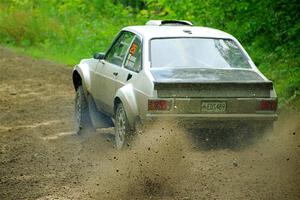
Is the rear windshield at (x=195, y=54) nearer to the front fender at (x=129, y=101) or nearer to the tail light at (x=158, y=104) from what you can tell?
the front fender at (x=129, y=101)

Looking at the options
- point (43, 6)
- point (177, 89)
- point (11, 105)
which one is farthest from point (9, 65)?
point (177, 89)

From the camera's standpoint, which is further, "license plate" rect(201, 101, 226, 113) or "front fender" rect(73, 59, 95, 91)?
"front fender" rect(73, 59, 95, 91)

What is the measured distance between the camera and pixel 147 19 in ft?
78.3

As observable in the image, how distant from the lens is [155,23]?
10.5m

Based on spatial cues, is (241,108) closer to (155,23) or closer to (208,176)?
(208,176)

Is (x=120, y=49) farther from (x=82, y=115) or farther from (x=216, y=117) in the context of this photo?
(x=216, y=117)

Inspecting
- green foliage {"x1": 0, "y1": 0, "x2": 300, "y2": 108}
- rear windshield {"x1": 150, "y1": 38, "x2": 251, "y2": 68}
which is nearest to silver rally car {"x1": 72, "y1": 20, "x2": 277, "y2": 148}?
rear windshield {"x1": 150, "y1": 38, "x2": 251, "y2": 68}

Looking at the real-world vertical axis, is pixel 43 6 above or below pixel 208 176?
below

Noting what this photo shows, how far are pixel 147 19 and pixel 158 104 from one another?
620 inches

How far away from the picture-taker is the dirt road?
24.2ft

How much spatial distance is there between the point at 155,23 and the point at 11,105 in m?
4.97

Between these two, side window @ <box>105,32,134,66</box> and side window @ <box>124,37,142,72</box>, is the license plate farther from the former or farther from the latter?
side window @ <box>105,32,134,66</box>

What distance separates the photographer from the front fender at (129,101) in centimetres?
870

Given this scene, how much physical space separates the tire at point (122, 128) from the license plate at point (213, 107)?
3.44ft
